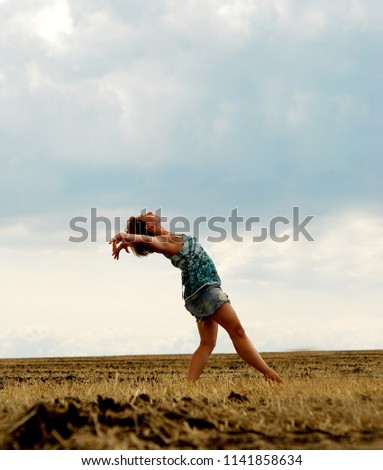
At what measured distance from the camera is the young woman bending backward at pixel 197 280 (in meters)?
6.20

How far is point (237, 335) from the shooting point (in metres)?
6.34

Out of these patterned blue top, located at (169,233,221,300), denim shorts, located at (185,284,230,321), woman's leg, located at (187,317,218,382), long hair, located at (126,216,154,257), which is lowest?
woman's leg, located at (187,317,218,382)

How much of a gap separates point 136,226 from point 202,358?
147 cm

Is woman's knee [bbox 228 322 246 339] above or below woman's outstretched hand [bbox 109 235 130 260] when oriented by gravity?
below

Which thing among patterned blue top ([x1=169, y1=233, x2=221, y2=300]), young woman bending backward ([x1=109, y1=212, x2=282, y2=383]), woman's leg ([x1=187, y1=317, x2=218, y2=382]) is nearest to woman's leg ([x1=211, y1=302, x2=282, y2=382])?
young woman bending backward ([x1=109, y1=212, x2=282, y2=383])

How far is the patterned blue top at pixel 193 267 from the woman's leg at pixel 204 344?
36cm

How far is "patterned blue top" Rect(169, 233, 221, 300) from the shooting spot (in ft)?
20.6

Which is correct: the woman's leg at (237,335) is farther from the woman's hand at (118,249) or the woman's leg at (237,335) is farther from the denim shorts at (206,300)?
the woman's hand at (118,249)

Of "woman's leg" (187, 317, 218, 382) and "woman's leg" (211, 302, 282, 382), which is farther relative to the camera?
"woman's leg" (187, 317, 218, 382)

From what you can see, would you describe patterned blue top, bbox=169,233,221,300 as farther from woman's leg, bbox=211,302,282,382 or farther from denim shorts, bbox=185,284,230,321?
woman's leg, bbox=211,302,282,382

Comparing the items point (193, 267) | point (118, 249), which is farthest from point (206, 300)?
point (118, 249)

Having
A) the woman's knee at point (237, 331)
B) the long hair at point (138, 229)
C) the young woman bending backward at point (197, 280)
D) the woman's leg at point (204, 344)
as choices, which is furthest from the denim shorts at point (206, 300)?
the long hair at point (138, 229)
